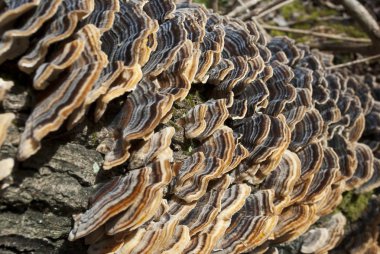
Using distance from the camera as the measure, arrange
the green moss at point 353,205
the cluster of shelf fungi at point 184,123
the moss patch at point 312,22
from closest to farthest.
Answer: the cluster of shelf fungi at point 184,123
the green moss at point 353,205
the moss patch at point 312,22

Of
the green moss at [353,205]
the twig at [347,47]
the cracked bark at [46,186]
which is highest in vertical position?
the cracked bark at [46,186]

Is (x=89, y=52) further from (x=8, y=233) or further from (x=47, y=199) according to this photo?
(x=8, y=233)

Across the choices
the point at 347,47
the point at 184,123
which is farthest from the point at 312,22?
the point at 184,123

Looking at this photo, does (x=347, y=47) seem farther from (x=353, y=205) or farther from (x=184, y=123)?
(x=184, y=123)

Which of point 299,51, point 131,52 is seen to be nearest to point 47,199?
point 131,52

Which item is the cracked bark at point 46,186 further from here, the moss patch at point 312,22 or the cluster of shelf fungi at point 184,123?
the moss patch at point 312,22

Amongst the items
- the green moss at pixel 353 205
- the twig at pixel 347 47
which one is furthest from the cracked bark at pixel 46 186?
the twig at pixel 347 47

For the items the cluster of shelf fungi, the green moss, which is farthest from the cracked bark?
the green moss
